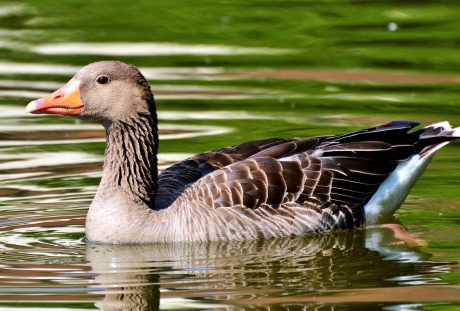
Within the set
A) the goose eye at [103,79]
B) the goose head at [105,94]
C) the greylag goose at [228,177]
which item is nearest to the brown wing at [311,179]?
the greylag goose at [228,177]

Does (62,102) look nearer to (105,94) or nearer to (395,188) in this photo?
(105,94)

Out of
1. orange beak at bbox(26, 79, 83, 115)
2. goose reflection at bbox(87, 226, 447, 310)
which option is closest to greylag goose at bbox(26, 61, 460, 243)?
orange beak at bbox(26, 79, 83, 115)

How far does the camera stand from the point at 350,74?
71.9ft

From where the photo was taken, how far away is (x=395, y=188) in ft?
50.9

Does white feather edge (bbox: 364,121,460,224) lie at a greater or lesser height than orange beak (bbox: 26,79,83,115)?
lesser

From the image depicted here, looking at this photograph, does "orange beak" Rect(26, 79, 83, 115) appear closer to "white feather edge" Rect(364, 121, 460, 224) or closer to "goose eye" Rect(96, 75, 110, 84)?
"goose eye" Rect(96, 75, 110, 84)

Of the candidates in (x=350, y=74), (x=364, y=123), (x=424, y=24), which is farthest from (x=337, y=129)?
(x=424, y=24)

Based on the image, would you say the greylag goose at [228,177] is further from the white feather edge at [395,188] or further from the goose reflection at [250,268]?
the goose reflection at [250,268]

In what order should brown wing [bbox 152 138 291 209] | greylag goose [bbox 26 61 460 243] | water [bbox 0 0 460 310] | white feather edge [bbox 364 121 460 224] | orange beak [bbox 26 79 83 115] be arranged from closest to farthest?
water [bbox 0 0 460 310], orange beak [bbox 26 79 83 115], greylag goose [bbox 26 61 460 243], brown wing [bbox 152 138 291 209], white feather edge [bbox 364 121 460 224]

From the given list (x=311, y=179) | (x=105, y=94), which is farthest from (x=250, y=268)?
(x=105, y=94)

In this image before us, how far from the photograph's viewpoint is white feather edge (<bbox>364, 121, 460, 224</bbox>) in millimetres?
15508

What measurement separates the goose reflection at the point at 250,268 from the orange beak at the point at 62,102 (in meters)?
1.50

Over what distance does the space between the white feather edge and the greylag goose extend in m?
0.01

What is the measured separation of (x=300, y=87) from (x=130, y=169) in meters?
6.86
